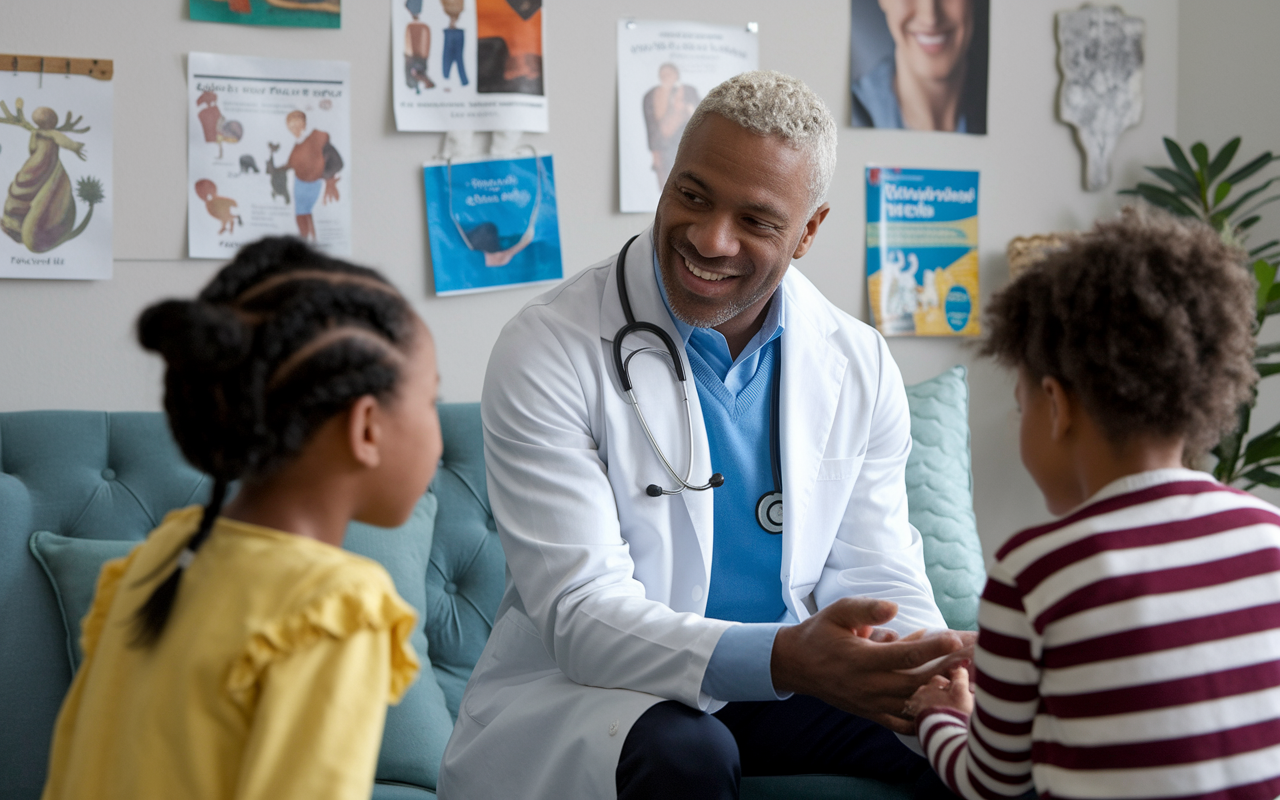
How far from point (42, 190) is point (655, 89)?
3.94 feet

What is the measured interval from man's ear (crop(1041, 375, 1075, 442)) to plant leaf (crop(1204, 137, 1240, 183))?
1812 millimetres

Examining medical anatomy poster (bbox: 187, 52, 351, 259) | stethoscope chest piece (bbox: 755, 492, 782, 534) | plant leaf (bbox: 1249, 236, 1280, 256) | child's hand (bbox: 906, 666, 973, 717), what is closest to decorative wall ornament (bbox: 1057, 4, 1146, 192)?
plant leaf (bbox: 1249, 236, 1280, 256)

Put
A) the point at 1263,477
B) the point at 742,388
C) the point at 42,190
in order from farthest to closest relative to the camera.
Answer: the point at 1263,477 → the point at 42,190 → the point at 742,388

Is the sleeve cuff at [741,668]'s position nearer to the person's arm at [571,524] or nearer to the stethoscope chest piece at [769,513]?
the person's arm at [571,524]

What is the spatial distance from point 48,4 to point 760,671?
5.63 feet

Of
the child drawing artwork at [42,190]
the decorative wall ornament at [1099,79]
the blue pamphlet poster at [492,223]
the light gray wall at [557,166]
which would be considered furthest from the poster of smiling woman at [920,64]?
the child drawing artwork at [42,190]

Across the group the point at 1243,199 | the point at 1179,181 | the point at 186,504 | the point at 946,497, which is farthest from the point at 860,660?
the point at 1179,181

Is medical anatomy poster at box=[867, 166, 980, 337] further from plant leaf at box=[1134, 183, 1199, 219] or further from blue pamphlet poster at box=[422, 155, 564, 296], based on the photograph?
blue pamphlet poster at box=[422, 155, 564, 296]

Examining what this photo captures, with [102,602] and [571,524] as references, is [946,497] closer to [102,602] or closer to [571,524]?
[571,524]

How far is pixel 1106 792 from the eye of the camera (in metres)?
0.83

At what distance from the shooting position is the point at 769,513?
1.47 m

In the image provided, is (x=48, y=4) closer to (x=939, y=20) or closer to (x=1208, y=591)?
(x=939, y=20)

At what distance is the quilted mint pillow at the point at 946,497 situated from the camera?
1883 mm

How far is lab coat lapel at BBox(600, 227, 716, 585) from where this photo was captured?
141 cm
